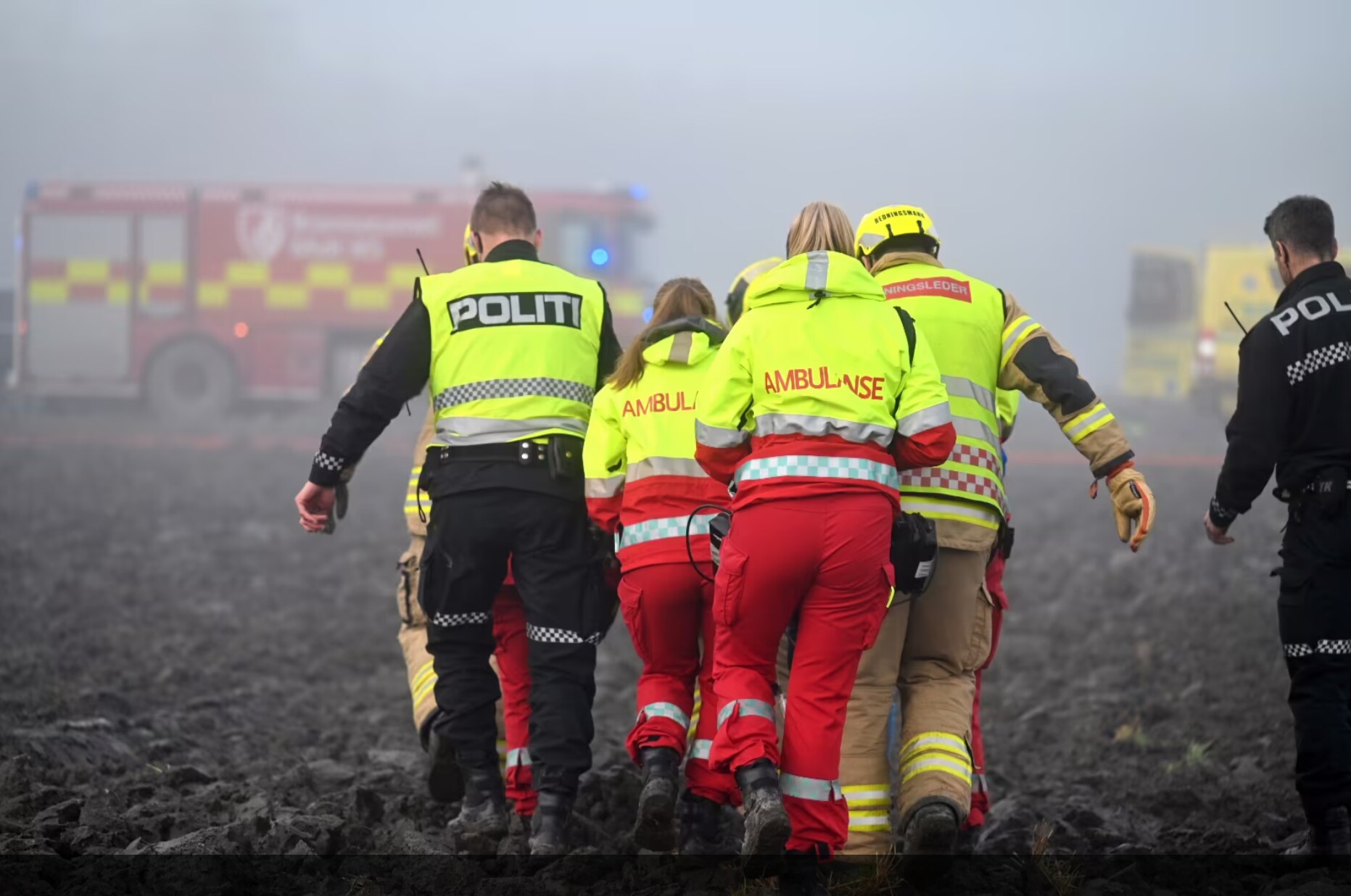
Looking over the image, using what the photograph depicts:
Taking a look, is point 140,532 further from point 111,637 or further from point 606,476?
point 606,476

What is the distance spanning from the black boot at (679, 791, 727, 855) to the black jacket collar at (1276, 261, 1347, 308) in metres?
2.18

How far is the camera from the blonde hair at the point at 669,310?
414 cm

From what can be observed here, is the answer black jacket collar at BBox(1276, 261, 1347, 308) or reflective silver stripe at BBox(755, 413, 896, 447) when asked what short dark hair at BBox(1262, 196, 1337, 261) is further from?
reflective silver stripe at BBox(755, 413, 896, 447)

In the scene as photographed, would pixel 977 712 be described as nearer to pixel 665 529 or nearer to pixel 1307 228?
pixel 665 529

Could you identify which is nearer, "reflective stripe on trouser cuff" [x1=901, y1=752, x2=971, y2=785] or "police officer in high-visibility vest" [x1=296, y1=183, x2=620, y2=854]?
"reflective stripe on trouser cuff" [x1=901, y1=752, x2=971, y2=785]

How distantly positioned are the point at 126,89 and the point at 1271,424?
139 ft

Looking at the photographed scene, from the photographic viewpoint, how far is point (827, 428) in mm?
3555

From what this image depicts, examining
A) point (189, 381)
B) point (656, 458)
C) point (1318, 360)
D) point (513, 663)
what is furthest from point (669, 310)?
point (189, 381)

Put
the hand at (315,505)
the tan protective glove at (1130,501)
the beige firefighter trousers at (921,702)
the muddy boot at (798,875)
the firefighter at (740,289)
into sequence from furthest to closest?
the firefighter at (740,289) < the hand at (315,505) < the tan protective glove at (1130,501) < the beige firefighter trousers at (921,702) < the muddy boot at (798,875)

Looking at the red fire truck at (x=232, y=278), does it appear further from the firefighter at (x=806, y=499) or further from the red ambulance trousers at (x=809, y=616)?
the red ambulance trousers at (x=809, y=616)

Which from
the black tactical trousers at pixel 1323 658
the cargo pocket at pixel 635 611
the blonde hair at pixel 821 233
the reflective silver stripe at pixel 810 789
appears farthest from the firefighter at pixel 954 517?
the cargo pocket at pixel 635 611

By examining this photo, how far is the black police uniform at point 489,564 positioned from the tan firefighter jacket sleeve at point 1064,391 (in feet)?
4.23

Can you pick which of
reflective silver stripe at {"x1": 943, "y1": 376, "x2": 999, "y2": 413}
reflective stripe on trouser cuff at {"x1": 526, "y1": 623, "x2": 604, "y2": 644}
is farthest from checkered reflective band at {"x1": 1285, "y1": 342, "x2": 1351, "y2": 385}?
reflective stripe on trouser cuff at {"x1": 526, "y1": 623, "x2": 604, "y2": 644}

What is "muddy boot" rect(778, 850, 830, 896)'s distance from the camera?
11.3 ft
